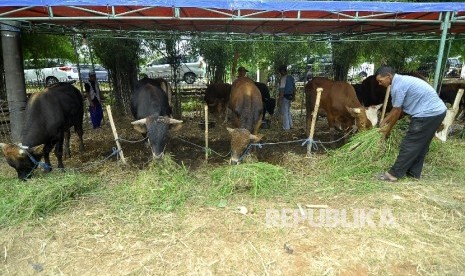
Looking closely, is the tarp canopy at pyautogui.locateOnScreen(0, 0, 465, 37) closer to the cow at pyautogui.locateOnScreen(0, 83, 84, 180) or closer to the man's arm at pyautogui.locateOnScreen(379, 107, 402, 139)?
the cow at pyautogui.locateOnScreen(0, 83, 84, 180)

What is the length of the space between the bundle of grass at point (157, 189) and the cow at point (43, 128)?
1618mm

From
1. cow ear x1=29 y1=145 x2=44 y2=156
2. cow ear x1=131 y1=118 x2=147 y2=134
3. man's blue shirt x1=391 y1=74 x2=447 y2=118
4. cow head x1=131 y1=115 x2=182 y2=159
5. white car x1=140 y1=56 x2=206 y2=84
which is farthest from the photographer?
white car x1=140 y1=56 x2=206 y2=84

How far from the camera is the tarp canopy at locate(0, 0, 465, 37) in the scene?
18.0 ft

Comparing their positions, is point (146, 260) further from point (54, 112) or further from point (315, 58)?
point (315, 58)

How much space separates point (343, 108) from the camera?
7.82m

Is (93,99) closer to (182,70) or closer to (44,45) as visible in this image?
(44,45)

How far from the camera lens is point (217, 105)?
12.0 meters

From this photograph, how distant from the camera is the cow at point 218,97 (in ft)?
38.6

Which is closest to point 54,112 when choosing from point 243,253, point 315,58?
point 243,253

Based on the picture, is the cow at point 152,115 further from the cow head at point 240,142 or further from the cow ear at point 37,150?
the cow ear at point 37,150

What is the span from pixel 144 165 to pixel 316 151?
3846 mm

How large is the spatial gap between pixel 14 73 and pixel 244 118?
4585 mm

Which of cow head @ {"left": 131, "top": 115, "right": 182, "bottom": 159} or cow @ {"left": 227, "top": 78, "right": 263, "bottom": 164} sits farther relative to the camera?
cow @ {"left": 227, "top": 78, "right": 263, "bottom": 164}

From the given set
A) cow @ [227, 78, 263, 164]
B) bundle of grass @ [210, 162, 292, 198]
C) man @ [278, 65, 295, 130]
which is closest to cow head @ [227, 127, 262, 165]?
cow @ [227, 78, 263, 164]
